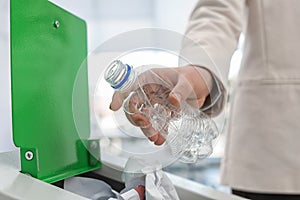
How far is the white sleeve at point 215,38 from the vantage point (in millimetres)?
765

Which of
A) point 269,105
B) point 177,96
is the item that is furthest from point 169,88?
point 269,105

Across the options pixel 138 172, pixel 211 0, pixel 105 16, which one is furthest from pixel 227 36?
pixel 105 16

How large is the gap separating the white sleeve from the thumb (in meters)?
0.14

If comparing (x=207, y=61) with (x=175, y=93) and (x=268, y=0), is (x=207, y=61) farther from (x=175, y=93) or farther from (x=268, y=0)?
(x=268, y=0)

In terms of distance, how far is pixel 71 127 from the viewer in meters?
0.80

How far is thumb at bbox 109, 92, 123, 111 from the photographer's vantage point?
0.66m

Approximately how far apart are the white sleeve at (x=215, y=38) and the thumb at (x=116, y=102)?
137mm

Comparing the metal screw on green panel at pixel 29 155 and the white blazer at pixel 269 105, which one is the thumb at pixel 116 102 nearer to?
the metal screw on green panel at pixel 29 155

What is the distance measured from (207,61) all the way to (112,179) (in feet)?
0.92

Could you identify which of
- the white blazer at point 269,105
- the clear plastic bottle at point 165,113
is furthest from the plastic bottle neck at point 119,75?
the white blazer at point 269,105


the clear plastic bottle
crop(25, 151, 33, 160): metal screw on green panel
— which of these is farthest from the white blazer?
crop(25, 151, 33, 160): metal screw on green panel

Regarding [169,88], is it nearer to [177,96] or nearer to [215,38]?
[177,96]

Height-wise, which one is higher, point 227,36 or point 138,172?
point 227,36

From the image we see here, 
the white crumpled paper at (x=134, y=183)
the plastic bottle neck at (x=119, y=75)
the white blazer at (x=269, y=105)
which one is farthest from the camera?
the white blazer at (x=269, y=105)
